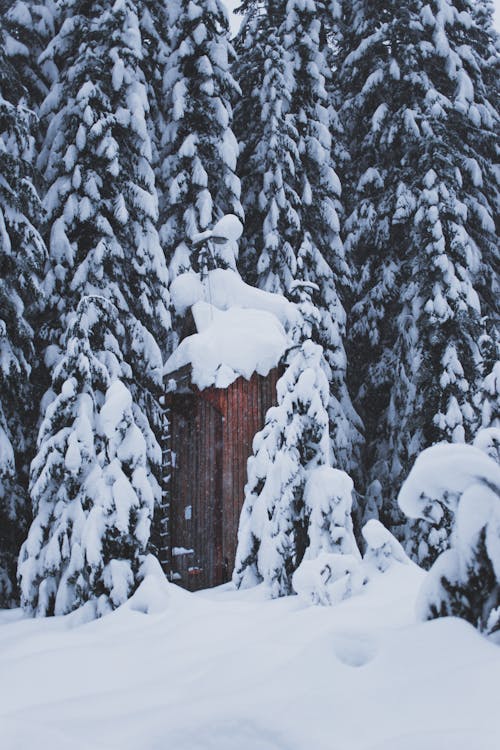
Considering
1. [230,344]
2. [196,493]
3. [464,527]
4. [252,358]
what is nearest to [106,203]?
[230,344]

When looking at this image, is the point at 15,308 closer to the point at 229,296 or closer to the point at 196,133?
the point at 229,296

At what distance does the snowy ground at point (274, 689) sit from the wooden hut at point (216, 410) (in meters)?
6.68

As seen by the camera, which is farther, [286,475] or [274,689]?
[286,475]

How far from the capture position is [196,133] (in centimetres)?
1919

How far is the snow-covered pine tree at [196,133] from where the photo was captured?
721 inches

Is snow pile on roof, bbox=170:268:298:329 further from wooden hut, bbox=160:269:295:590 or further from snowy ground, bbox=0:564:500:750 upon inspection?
snowy ground, bbox=0:564:500:750

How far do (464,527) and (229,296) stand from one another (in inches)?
392

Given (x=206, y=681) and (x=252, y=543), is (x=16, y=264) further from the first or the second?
(x=206, y=681)

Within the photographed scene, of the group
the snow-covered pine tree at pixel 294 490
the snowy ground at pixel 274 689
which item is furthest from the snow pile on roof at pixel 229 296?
the snowy ground at pixel 274 689

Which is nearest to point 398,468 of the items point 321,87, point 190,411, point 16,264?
point 190,411

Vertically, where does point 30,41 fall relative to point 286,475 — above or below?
above

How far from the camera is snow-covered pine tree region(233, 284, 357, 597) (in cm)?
686

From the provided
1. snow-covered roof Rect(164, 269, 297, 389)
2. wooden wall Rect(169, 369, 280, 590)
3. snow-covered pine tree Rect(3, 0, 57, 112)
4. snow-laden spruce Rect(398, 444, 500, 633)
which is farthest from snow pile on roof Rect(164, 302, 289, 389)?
snow-covered pine tree Rect(3, 0, 57, 112)

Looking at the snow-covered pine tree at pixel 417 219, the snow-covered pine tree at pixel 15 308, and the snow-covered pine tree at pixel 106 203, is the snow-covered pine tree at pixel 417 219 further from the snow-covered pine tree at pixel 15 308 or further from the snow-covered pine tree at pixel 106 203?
the snow-covered pine tree at pixel 15 308
